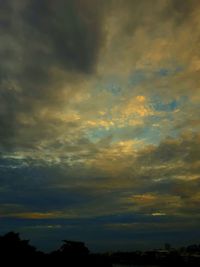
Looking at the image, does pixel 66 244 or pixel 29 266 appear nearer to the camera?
pixel 29 266

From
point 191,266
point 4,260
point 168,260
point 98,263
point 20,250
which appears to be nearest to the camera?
point 4,260

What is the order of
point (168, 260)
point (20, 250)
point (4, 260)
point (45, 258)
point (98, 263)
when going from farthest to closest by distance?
point (168, 260) < point (98, 263) < point (45, 258) < point (20, 250) < point (4, 260)

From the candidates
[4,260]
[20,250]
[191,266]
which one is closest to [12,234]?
[20,250]

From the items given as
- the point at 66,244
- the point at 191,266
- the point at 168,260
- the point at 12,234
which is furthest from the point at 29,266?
the point at 168,260

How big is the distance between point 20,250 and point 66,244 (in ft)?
52.3

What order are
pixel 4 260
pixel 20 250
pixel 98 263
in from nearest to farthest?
1. pixel 4 260
2. pixel 20 250
3. pixel 98 263

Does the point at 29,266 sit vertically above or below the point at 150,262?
below

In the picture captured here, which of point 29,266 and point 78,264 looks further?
point 78,264

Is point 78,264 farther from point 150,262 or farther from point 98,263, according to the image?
point 150,262

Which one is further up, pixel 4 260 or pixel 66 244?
pixel 66 244

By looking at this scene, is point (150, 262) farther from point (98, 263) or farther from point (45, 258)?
point (45, 258)

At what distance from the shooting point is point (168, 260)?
160m

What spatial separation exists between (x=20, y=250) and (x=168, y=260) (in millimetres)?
111948

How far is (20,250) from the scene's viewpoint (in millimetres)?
62875
